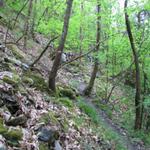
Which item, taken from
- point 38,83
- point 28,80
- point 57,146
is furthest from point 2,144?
point 38,83

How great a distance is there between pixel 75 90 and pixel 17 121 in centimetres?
832

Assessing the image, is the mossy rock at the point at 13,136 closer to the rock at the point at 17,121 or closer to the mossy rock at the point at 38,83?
the rock at the point at 17,121

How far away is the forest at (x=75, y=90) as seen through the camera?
6637 millimetres

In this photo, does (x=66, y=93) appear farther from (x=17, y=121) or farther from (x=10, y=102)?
(x=17, y=121)

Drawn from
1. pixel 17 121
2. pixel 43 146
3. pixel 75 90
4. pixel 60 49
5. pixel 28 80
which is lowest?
pixel 43 146

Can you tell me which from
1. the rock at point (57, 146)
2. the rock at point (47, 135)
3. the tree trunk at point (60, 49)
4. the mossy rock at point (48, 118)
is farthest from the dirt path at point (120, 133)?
the rock at point (47, 135)

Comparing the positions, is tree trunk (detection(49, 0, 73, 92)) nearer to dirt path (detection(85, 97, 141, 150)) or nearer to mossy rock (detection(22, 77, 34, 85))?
mossy rock (detection(22, 77, 34, 85))

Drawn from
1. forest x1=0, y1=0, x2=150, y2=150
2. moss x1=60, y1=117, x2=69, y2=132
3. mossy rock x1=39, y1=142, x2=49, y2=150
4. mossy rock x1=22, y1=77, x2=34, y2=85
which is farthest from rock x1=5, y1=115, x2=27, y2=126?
mossy rock x1=22, y1=77, x2=34, y2=85

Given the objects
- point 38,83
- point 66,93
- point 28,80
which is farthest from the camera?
point 66,93

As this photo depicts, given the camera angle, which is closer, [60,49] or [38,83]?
[38,83]

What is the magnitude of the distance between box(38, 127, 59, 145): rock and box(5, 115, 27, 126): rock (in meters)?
0.40

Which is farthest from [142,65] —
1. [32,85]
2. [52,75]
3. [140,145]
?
[32,85]

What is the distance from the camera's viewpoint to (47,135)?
6.54m

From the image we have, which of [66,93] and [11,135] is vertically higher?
[66,93]
